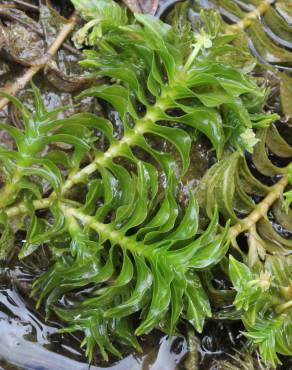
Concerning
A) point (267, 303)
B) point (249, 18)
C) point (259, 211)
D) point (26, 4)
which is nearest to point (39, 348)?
point (267, 303)

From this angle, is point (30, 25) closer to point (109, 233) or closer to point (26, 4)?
point (26, 4)

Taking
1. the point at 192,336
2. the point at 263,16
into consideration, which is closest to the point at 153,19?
the point at 263,16

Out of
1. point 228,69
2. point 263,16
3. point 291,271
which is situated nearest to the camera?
point 228,69

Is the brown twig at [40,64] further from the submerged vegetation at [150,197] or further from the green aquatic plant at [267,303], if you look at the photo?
the green aquatic plant at [267,303]

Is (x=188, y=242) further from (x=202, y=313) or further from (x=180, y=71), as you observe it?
(x=180, y=71)

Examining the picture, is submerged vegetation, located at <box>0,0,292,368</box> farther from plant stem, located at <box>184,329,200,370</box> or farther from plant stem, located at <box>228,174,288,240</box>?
plant stem, located at <box>184,329,200,370</box>
